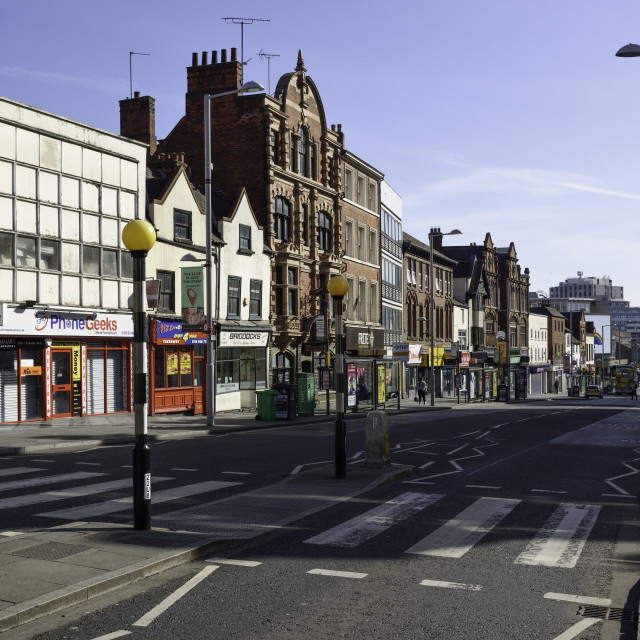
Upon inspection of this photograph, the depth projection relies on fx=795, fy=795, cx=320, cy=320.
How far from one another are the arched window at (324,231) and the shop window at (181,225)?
41.7 feet

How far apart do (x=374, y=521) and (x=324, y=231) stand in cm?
3583

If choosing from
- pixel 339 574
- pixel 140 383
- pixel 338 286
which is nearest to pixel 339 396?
pixel 338 286

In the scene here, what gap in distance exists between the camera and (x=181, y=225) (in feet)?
108

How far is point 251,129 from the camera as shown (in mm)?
39812

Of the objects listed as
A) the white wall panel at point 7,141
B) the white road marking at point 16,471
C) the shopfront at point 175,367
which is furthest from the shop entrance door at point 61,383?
the white road marking at point 16,471

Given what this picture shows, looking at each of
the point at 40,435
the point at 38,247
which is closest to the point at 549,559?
the point at 40,435

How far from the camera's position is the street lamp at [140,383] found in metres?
9.62

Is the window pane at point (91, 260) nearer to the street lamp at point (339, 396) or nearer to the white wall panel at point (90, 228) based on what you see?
the white wall panel at point (90, 228)

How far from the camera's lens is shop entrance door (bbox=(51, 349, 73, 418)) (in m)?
27.5

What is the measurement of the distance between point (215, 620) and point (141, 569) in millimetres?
1507

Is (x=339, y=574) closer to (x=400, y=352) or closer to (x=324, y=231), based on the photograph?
(x=324, y=231)

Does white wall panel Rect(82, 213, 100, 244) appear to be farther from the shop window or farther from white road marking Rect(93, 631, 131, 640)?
white road marking Rect(93, 631, 131, 640)

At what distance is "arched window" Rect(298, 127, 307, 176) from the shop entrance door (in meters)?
19.3

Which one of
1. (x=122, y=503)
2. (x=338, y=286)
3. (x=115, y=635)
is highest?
(x=338, y=286)
